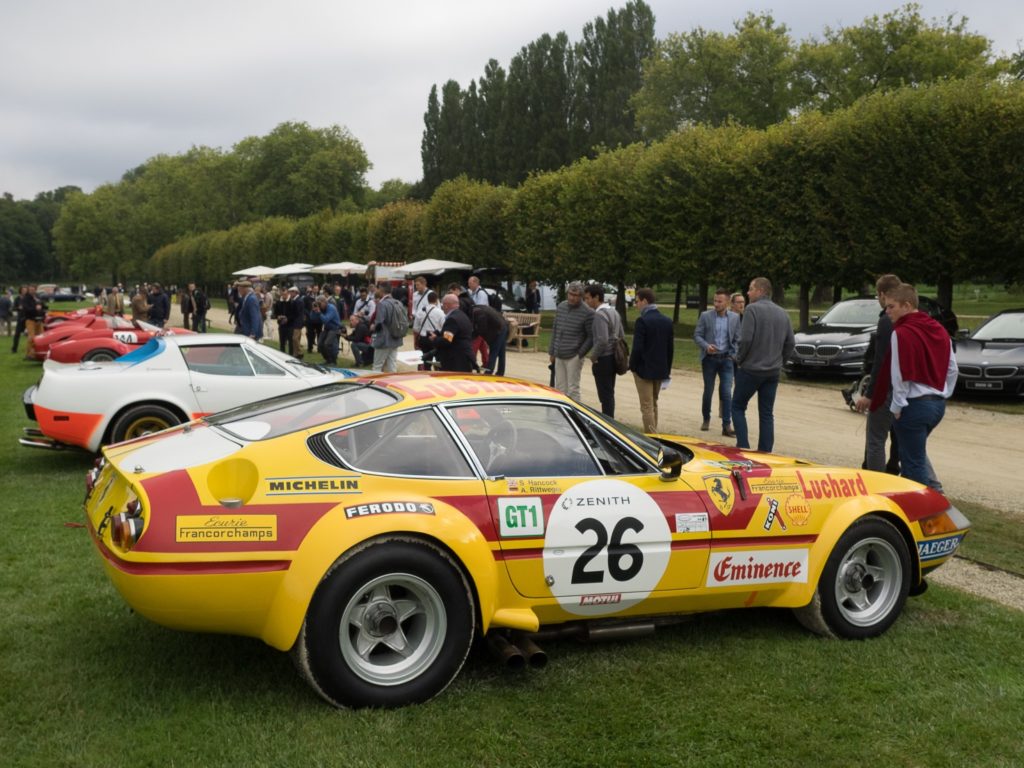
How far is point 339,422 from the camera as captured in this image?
4.60 m

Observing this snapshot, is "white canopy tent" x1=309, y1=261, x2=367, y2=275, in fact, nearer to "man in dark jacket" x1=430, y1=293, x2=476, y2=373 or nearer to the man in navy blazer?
"man in dark jacket" x1=430, y1=293, x2=476, y2=373

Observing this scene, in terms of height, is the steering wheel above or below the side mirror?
above

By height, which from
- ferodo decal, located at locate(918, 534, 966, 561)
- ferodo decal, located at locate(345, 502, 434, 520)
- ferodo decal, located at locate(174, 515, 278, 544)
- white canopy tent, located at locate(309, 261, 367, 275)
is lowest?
ferodo decal, located at locate(918, 534, 966, 561)

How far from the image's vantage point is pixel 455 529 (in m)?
4.32

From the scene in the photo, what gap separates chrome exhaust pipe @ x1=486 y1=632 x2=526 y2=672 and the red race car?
38.9ft

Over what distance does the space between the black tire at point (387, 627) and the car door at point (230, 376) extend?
19.8ft

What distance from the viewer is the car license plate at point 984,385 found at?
15734mm

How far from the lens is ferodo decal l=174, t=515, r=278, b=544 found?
403cm

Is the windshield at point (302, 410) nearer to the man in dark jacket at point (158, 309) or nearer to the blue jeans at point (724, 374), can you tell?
the blue jeans at point (724, 374)

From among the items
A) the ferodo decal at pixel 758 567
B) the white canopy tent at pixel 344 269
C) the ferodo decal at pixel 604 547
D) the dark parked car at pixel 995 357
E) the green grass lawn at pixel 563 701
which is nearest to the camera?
the green grass lawn at pixel 563 701

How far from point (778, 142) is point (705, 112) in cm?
3432

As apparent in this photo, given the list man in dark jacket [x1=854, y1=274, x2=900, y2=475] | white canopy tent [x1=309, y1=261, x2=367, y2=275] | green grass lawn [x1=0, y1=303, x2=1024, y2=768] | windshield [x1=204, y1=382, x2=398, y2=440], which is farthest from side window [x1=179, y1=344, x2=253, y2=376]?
white canopy tent [x1=309, y1=261, x2=367, y2=275]

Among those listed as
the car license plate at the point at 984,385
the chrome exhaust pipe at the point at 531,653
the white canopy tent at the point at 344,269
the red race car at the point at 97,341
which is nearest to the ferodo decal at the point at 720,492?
the chrome exhaust pipe at the point at 531,653

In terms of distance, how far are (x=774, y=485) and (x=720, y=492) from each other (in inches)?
13.9
